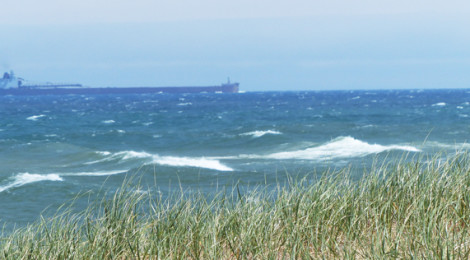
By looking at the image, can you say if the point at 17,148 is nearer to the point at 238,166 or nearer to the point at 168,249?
the point at 238,166

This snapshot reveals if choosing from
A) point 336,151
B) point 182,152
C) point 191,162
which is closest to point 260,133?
point 182,152

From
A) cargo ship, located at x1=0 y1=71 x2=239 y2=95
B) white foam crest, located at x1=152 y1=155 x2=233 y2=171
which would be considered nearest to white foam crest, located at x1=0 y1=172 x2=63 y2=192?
white foam crest, located at x1=152 y1=155 x2=233 y2=171

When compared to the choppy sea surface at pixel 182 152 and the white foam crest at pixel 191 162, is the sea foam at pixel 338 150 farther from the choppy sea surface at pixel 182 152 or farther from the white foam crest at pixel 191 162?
the white foam crest at pixel 191 162

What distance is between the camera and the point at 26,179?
1839cm

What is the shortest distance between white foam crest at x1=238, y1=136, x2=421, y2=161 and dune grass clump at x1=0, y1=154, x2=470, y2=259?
15.3 m

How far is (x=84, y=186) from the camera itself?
1677cm

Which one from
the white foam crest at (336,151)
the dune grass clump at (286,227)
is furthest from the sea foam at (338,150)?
the dune grass clump at (286,227)

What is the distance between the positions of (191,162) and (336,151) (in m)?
5.64

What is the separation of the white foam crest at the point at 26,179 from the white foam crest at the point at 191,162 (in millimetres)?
3861

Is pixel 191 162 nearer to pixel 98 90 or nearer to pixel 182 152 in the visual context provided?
pixel 182 152

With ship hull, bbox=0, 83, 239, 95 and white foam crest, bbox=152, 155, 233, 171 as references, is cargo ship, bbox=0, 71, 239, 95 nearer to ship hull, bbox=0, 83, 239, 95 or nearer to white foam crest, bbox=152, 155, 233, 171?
ship hull, bbox=0, 83, 239, 95

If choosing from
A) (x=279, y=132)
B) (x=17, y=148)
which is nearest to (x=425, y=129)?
(x=279, y=132)

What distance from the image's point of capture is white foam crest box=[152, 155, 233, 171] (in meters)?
20.2

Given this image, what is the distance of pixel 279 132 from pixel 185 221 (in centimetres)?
2758
